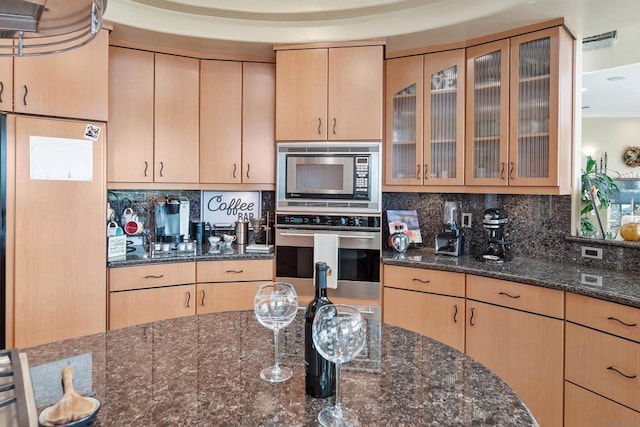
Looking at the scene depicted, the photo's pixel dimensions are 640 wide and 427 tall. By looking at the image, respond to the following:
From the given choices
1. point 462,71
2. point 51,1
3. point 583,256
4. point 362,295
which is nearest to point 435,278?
point 362,295

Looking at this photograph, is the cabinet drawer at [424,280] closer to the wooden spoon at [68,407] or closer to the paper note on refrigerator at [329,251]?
the paper note on refrigerator at [329,251]

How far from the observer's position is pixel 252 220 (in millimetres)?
3457

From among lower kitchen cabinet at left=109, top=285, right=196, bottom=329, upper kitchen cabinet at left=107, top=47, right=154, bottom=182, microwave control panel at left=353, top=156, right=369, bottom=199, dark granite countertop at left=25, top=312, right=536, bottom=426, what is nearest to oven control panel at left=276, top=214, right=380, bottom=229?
microwave control panel at left=353, top=156, right=369, bottom=199

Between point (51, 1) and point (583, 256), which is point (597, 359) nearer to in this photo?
point (583, 256)

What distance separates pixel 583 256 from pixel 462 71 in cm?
149

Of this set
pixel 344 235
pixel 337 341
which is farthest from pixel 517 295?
pixel 337 341

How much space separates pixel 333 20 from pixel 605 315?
2.47 meters

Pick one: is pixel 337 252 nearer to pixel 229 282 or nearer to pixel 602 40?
pixel 229 282

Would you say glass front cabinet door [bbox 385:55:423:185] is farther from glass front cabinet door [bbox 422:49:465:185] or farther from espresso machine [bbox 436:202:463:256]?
espresso machine [bbox 436:202:463:256]

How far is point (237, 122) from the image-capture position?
3.28 m

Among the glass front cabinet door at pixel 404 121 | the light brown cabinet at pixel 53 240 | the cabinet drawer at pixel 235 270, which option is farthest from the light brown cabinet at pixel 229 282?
the glass front cabinet door at pixel 404 121

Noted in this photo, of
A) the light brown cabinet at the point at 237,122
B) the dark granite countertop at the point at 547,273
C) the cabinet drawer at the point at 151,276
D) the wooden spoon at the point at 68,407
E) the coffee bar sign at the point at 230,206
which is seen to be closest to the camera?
the wooden spoon at the point at 68,407

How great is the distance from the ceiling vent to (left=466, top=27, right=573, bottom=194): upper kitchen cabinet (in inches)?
14.0

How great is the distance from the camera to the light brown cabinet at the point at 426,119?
9.80 ft
